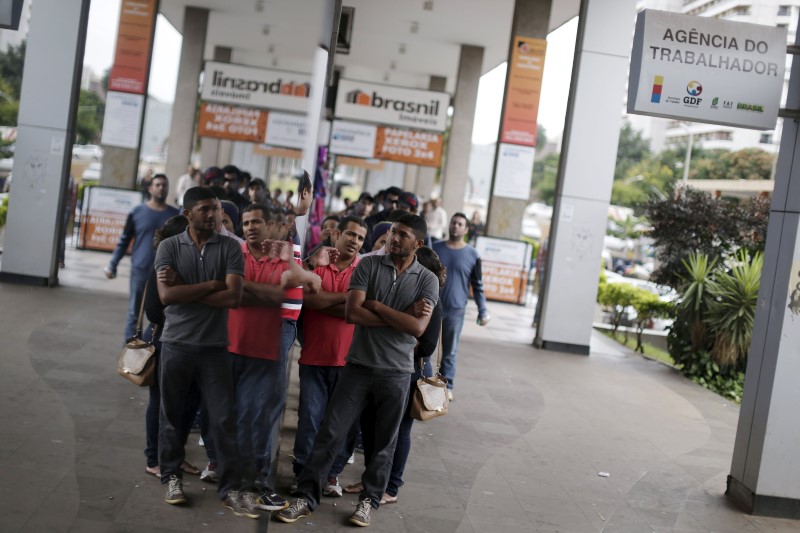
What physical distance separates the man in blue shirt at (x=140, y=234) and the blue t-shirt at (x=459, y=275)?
2.63 m

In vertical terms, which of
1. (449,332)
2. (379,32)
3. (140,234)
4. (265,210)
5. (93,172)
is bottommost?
(449,332)

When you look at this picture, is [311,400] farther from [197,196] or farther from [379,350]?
[197,196]

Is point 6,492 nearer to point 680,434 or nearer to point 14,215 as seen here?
point 680,434

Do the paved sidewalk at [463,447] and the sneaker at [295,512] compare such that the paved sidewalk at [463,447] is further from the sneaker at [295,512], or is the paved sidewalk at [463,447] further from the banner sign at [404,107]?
the banner sign at [404,107]

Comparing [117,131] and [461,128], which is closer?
[117,131]

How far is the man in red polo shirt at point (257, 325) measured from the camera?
62.2 inches

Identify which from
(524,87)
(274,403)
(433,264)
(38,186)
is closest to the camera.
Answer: (274,403)

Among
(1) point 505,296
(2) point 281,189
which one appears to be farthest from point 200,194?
(1) point 505,296

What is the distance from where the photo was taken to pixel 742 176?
157 feet

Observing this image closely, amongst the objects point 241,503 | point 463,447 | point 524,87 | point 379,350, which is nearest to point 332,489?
point 379,350

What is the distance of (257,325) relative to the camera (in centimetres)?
161

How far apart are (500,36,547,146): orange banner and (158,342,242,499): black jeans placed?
1309 cm

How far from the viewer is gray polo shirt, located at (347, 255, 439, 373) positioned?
14.9 feet

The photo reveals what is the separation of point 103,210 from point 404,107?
6.50 metres
